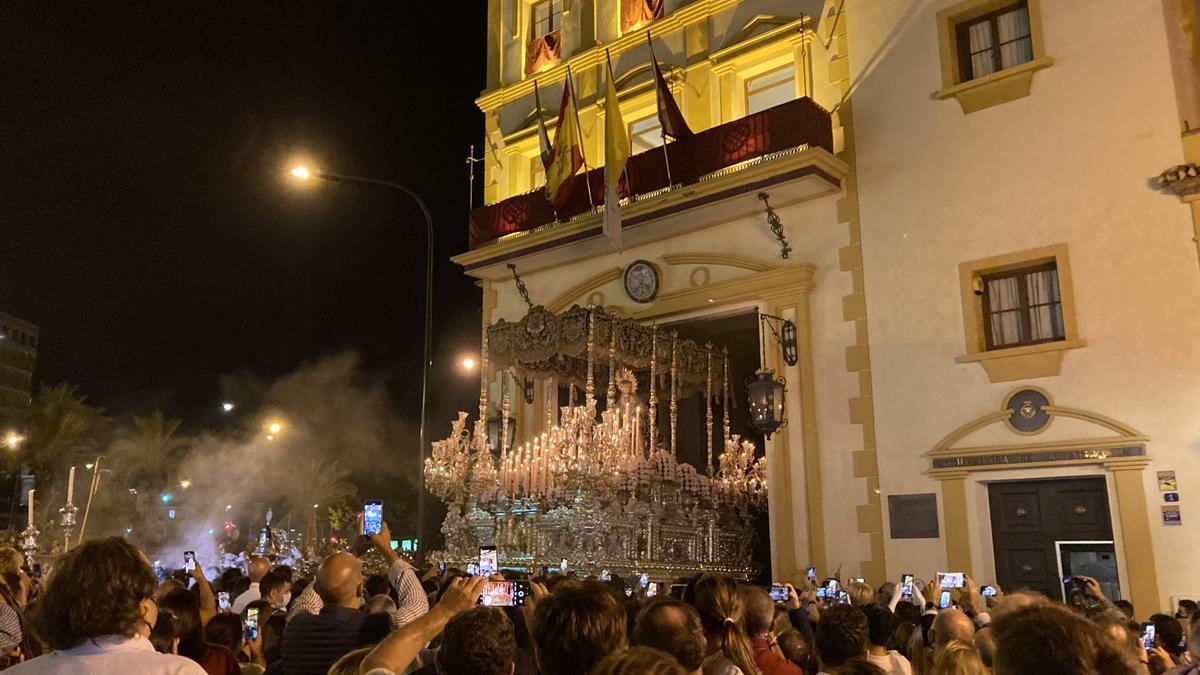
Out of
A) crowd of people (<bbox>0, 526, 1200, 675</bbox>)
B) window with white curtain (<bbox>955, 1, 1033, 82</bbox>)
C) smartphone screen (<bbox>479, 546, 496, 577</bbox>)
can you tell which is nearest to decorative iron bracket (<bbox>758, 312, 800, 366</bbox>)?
window with white curtain (<bbox>955, 1, 1033, 82</bbox>)

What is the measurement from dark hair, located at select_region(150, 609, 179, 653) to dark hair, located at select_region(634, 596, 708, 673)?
260 cm

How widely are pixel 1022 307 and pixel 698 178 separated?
5.85 m

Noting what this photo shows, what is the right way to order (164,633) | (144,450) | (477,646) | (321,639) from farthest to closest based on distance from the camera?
(144,450)
(164,633)
(321,639)
(477,646)

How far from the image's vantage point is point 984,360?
44.0ft

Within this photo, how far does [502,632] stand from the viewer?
10.3 ft

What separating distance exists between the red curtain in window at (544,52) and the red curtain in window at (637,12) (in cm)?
178

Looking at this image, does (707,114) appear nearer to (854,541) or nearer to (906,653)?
(854,541)

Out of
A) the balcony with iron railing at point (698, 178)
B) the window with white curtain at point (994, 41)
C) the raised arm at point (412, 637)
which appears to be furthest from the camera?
the balcony with iron railing at point (698, 178)

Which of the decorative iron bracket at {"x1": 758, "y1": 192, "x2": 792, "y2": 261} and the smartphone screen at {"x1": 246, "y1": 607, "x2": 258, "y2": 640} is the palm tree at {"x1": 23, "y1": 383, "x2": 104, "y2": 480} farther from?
the smartphone screen at {"x1": 246, "y1": 607, "x2": 258, "y2": 640}

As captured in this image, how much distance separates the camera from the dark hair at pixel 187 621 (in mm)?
5016

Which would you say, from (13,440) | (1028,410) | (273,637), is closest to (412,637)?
(273,637)

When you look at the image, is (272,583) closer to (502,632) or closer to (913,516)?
(502,632)

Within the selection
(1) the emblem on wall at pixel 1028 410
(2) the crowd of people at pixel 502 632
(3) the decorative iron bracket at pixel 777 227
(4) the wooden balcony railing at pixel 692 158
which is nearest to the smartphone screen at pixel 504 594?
(2) the crowd of people at pixel 502 632

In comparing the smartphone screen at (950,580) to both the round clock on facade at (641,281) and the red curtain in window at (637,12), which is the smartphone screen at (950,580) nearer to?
the round clock on facade at (641,281)
